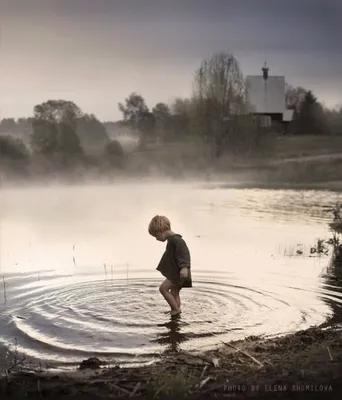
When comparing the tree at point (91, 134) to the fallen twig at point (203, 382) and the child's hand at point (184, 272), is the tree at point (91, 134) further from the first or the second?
the fallen twig at point (203, 382)

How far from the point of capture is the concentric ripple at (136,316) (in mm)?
5758

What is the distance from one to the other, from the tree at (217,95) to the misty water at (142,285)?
20.5m

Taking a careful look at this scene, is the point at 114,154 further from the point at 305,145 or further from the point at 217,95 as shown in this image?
the point at 305,145

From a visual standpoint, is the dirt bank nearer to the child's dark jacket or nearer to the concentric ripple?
the concentric ripple

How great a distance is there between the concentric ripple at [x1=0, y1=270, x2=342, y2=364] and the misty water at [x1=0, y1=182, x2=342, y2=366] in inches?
0.4

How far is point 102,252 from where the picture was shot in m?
11.3

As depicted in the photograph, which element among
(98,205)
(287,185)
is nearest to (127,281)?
Answer: (98,205)

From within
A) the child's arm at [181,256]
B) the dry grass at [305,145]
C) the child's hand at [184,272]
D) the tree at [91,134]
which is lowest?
the child's hand at [184,272]

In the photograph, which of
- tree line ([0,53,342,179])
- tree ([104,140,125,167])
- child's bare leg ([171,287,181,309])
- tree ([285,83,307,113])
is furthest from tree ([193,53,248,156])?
child's bare leg ([171,287,181,309])

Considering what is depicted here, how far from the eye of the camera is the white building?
37.1 metres

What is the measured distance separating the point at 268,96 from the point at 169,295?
3258 centimetres

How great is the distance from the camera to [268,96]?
38094 millimetres

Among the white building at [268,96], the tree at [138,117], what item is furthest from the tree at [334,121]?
the tree at [138,117]

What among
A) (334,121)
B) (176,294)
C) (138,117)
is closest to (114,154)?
(138,117)
